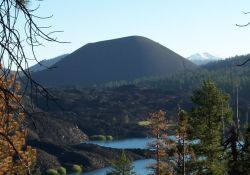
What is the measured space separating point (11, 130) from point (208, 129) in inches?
772

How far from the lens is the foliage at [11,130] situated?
128 inches

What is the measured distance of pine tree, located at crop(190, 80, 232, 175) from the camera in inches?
1273

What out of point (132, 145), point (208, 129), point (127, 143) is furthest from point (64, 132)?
point (208, 129)

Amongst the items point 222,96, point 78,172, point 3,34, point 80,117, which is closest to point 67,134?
point 80,117

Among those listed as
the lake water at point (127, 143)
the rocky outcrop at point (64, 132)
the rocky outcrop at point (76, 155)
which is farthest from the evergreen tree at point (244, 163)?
the rocky outcrop at point (64, 132)

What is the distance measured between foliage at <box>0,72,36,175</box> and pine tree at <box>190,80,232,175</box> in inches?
610

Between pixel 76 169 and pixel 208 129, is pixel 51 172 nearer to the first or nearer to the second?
pixel 76 169

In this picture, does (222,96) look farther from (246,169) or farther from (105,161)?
(105,161)

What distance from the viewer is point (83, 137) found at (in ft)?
546

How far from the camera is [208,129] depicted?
3472 centimetres

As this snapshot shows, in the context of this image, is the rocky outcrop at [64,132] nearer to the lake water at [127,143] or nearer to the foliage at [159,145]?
the lake water at [127,143]

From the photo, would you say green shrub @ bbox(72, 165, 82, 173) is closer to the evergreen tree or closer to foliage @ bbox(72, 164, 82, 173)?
foliage @ bbox(72, 164, 82, 173)

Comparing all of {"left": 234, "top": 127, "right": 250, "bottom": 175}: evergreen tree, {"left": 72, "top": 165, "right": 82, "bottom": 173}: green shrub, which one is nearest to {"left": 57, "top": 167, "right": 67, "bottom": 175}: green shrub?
{"left": 72, "top": 165, "right": 82, "bottom": 173}: green shrub

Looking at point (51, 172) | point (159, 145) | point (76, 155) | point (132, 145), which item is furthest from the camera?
point (132, 145)
